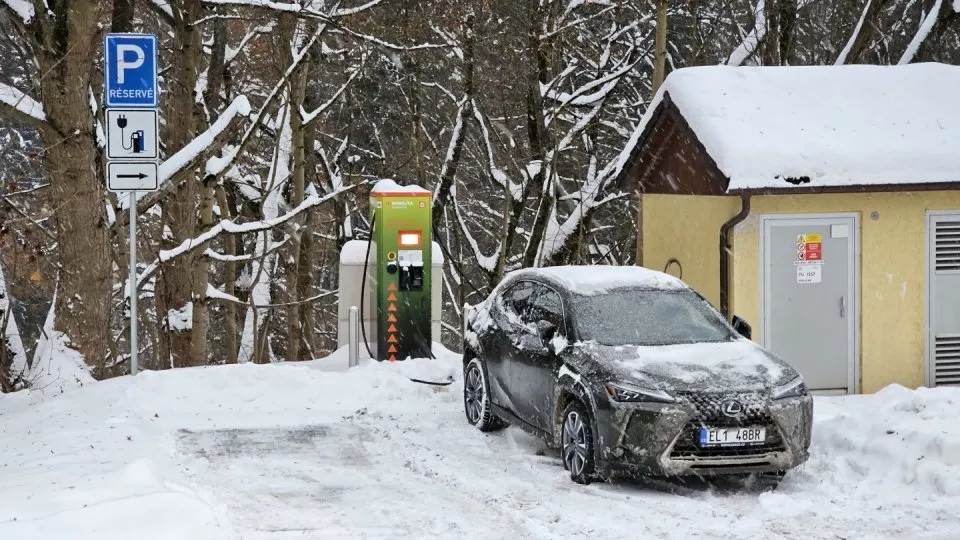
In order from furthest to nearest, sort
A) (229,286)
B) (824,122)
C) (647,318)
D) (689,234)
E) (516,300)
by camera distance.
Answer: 1. (229,286)
2. (689,234)
3. (824,122)
4. (516,300)
5. (647,318)

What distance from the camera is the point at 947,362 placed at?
13.7m

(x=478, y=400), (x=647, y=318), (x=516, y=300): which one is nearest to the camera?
(x=647, y=318)

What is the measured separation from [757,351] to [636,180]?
243 inches

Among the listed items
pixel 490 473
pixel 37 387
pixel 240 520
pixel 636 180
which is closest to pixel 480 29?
pixel 636 180

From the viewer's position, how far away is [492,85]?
25703 mm

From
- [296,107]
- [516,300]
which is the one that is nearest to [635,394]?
[516,300]

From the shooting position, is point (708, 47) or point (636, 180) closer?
point (636, 180)

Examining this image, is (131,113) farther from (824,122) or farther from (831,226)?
(824,122)

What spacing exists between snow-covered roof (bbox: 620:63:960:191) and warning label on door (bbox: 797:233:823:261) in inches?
27.1

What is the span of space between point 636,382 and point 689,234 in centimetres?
578

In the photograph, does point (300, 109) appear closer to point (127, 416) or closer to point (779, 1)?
point (779, 1)

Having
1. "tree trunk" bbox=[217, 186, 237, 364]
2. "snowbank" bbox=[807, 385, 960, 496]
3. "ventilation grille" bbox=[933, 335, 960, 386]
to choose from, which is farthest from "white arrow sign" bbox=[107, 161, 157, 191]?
"tree trunk" bbox=[217, 186, 237, 364]

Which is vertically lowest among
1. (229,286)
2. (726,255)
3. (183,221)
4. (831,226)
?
(229,286)

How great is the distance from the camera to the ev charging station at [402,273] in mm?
15094
